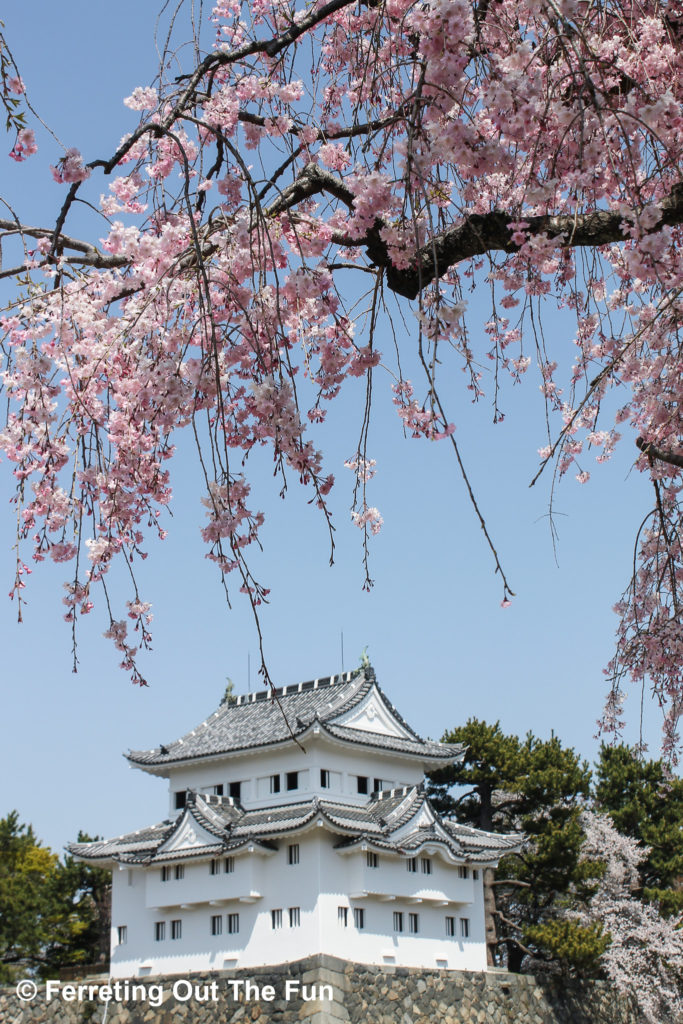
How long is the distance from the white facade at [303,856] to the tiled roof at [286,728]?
5cm

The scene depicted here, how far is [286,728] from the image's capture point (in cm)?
1909

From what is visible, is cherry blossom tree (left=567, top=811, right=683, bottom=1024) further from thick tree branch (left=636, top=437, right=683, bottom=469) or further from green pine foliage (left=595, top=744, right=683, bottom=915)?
thick tree branch (left=636, top=437, right=683, bottom=469)

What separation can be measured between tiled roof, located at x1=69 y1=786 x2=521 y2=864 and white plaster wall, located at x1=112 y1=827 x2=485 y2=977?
406 millimetres

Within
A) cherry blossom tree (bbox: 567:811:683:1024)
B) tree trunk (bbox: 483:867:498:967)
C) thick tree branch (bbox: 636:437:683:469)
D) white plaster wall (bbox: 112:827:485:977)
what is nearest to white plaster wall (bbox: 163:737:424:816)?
white plaster wall (bbox: 112:827:485:977)

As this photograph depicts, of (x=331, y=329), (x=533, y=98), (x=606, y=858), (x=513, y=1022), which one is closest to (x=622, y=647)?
(x=331, y=329)

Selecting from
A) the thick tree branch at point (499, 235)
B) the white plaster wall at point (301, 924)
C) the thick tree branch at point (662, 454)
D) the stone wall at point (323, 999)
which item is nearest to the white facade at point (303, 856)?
the white plaster wall at point (301, 924)

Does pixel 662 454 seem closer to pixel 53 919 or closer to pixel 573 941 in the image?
pixel 573 941

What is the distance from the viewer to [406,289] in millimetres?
3857

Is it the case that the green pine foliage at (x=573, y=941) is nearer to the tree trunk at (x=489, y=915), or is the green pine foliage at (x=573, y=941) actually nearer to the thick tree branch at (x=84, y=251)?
the tree trunk at (x=489, y=915)

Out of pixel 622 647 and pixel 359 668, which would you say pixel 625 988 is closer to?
pixel 359 668

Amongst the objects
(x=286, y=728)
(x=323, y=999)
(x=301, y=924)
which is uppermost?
(x=286, y=728)

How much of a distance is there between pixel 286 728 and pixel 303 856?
2.44 meters

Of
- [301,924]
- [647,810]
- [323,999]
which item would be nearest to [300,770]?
[301,924]

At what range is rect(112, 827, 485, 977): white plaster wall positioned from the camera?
1681cm
